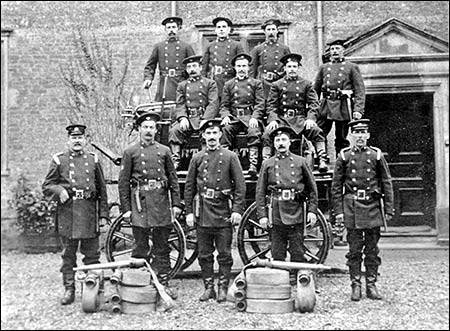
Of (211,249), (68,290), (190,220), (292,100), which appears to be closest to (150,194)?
(190,220)

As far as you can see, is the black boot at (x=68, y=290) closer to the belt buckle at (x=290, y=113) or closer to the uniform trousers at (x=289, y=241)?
the uniform trousers at (x=289, y=241)

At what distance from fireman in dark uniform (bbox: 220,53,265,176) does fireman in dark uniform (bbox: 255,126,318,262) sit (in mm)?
899

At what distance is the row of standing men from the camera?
670 centimetres

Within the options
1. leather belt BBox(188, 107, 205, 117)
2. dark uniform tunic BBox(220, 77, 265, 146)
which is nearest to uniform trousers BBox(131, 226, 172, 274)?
dark uniform tunic BBox(220, 77, 265, 146)

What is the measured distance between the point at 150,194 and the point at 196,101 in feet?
5.46

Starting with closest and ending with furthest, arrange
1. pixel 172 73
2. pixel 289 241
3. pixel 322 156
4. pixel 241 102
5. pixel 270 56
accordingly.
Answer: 1. pixel 289 241
2. pixel 322 156
3. pixel 241 102
4. pixel 270 56
5. pixel 172 73

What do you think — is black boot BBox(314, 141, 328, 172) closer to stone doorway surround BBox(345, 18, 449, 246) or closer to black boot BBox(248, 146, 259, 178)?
black boot BBox(248, 146, 259, 178)

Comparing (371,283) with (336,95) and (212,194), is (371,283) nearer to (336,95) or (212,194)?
(212,194)

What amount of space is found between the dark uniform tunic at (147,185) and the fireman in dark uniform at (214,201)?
25 centimetres

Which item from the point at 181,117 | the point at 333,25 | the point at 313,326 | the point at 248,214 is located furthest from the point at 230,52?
the point at 313,326

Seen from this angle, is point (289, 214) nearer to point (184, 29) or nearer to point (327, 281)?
point (327, 281)

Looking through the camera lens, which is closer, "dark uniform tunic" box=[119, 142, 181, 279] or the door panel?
"dark uniform tunic" box=[119, 142, 181, 279]

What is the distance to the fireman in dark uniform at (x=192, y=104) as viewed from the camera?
22.5 feet

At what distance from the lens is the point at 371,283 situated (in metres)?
5.77
